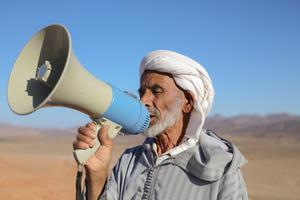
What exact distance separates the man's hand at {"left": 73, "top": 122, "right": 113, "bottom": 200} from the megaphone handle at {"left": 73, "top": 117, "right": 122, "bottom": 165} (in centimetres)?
3

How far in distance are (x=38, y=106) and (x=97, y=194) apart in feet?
2.25

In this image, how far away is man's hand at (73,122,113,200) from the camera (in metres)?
2.83

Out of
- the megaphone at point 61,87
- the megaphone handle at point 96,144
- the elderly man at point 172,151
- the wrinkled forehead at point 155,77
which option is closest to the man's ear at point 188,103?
the elderly man at point 172,151

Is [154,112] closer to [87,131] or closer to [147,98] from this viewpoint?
[147,98]

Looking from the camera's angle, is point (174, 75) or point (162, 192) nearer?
point (162, 192)

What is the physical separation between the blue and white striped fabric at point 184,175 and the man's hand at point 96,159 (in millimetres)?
74

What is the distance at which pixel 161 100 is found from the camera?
317 centimetres

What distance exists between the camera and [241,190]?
279 centimetres

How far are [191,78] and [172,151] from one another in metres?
0.51

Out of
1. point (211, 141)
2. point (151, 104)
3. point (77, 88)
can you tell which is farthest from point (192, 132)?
point (77, 88)

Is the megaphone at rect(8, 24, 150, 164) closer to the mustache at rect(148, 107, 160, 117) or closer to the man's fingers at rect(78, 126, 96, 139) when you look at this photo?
the man's fingers at rect(78, 126, 96, 139)

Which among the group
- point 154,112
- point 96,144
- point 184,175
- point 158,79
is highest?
point 158,79

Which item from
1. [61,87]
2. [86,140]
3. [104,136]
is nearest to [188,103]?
[104,136]

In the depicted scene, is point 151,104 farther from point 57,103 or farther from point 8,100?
point 8,100
